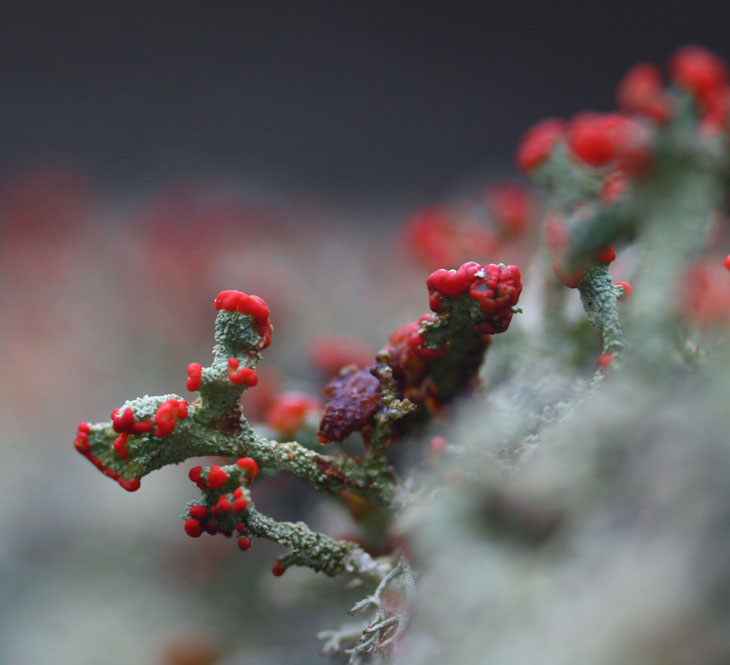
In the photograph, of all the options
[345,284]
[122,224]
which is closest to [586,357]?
[345,284]

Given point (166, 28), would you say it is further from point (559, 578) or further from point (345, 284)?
point (559, 578)

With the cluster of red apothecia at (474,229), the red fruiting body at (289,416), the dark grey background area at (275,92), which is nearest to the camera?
the red fruiting body at (289,416)

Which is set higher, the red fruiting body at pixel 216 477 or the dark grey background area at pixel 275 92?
the dark grey background area at pixel 275 92

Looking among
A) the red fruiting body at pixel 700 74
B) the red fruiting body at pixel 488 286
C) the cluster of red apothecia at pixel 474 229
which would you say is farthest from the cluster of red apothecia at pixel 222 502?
the cluster of red apothecia at pixel 474 229

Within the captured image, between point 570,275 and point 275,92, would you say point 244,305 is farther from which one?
point 275,92

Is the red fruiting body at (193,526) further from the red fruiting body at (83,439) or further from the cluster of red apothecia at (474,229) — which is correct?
the cluster of red apothecia at (474,229)

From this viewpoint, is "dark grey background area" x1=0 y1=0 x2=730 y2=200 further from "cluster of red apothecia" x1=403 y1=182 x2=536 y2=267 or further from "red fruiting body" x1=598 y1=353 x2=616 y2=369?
"red fruiting body" x1=598 y1=353 x2=616 y2=369

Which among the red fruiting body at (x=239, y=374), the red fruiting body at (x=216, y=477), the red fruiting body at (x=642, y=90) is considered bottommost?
the red fruiting body at (x=216, y=477)

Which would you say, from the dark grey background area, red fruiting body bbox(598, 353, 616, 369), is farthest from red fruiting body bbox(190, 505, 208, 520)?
the dark grey background area
